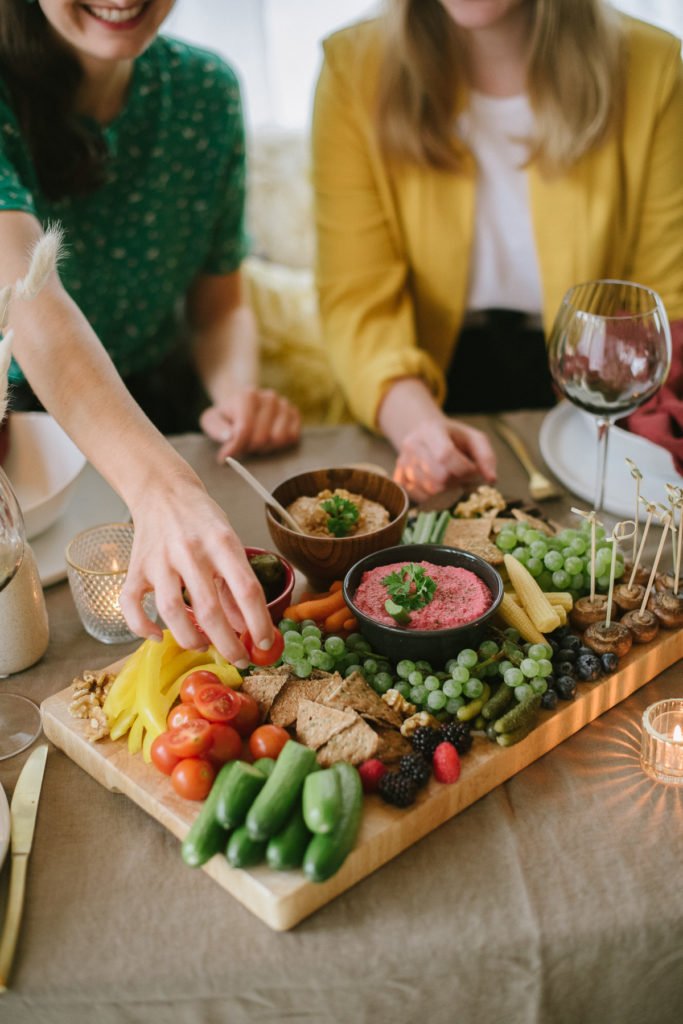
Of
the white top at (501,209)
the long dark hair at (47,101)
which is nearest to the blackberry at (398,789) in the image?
the long dark hair at (47,101)

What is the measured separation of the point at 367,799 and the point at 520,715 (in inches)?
7.3

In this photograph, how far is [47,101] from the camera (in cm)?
159

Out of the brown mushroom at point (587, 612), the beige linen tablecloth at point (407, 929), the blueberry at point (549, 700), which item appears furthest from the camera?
the brown mushroom at point (587, 612)

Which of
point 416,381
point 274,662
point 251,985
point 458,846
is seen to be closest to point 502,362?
point 416,381

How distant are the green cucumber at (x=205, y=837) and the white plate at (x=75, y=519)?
0.53m

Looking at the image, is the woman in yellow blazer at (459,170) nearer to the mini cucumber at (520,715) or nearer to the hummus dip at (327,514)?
the hummus dip at (327,514)

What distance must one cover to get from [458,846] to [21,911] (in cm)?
Answer: 42

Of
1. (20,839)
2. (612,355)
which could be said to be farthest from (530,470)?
(20,839)

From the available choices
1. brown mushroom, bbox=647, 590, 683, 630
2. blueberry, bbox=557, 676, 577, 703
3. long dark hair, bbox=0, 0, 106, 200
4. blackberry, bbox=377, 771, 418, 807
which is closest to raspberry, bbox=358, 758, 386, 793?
blackberry, bbox=377, 771, 418, 807

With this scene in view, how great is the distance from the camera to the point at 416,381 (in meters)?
1.80

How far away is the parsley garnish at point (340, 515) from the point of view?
1.21 meters

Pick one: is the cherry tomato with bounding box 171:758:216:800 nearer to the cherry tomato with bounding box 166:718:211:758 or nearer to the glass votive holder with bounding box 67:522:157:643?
the cherry tomato with bounding box 166:718:211:758

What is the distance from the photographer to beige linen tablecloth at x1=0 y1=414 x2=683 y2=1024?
82 centimetres

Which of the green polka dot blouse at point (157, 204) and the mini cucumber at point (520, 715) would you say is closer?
the mini cucumber at point (520, 715)
